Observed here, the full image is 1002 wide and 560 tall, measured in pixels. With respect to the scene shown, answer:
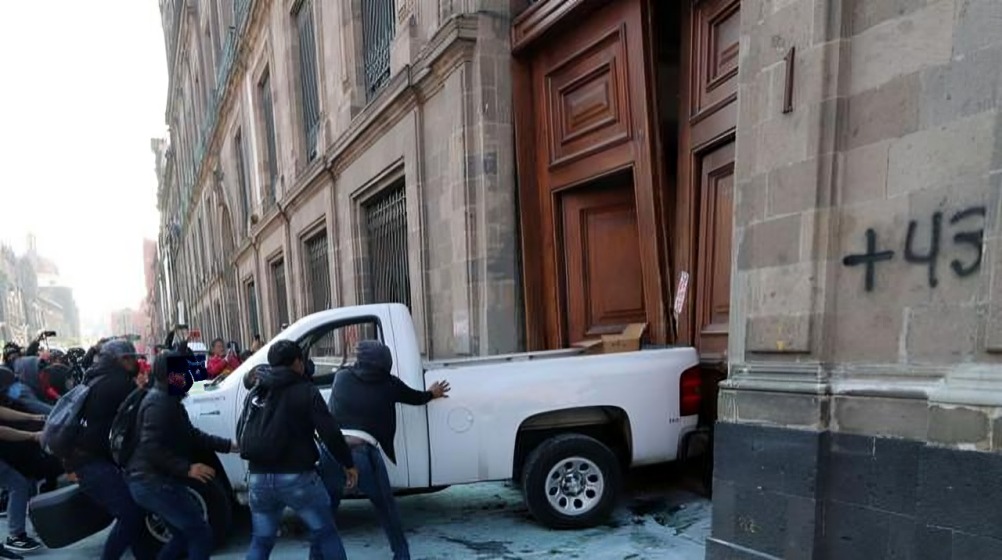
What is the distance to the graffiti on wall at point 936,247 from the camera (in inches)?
117

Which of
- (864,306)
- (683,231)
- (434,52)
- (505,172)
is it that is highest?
(434,52)

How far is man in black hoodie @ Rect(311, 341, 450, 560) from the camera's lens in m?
4.21

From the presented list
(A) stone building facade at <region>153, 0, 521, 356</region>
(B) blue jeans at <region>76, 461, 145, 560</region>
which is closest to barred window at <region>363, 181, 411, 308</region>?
(A) stone building facade at <region>153, 0, 521, 356</region>

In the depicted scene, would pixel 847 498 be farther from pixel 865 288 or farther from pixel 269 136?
pixel 269 136

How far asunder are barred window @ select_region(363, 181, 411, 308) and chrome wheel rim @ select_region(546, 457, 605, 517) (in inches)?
→ 216

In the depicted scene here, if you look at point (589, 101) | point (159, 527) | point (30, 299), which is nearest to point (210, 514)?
point (159, 527)

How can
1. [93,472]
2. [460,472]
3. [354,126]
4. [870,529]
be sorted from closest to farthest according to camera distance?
[870,529]
[93,472]
[460,472]
[354,126]

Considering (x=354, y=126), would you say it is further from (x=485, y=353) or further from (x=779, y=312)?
(x=779, y=312)

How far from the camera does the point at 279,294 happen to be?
20656 millimetres

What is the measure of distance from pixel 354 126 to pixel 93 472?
26.4ft

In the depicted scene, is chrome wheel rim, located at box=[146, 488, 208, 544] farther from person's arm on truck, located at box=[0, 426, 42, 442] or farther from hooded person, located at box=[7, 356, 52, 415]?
hooded person, located at box=[7, 356, 52, 415]

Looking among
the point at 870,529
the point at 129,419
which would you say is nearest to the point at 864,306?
the point at 870,529

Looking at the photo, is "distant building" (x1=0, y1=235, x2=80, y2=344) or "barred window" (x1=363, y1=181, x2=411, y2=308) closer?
"barred window" (x1=363, y1=181, x2=411, y2=308)

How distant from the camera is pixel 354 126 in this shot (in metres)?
11.0
